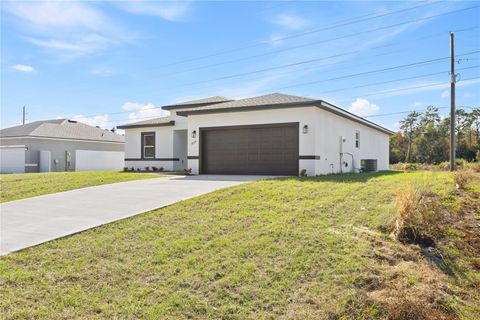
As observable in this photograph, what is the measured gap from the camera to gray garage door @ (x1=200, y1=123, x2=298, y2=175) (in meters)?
14.9

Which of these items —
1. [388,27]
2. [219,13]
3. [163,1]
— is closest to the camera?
[163,1]

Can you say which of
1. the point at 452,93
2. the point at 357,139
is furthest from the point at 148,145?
the point at 452,93

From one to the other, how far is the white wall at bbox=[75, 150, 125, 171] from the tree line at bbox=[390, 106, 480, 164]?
3141 cm

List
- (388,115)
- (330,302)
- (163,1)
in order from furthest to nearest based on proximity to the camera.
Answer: (388,115) → (163,1) → (330,302)

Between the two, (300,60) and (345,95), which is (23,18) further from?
(345,95)

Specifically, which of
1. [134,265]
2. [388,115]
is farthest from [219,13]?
[388,115]

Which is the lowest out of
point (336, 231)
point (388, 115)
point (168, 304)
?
point (168, 304)

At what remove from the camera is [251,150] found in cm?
1560

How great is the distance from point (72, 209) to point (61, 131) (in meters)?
22.6

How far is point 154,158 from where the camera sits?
21734 mm

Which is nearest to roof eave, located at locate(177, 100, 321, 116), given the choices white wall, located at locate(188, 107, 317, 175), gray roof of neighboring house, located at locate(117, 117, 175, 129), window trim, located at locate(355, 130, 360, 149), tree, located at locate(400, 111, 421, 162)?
white wall, located at locate(188, 107, 317, 175)

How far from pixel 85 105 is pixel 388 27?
1220 inches

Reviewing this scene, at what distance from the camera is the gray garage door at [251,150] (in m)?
14.9

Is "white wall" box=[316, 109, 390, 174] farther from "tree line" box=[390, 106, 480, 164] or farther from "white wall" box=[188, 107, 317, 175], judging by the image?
"tree line" box=[390, 106, 480, 164]
